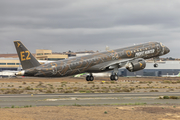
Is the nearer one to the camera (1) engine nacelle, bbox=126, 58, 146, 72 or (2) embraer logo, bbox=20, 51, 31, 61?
(2) embraer logo, bbox=20, 51, 31, 61

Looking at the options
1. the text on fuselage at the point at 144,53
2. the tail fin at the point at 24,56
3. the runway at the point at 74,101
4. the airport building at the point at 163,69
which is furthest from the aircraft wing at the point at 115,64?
the airport building at the point at 163,69

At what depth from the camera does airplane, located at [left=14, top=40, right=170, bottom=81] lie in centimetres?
4672

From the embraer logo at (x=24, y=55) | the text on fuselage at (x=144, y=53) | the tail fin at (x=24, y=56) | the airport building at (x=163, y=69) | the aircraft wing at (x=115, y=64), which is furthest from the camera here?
the airport building at (x=163, y=69)

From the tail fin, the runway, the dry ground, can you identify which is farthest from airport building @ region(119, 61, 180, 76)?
the dry ground

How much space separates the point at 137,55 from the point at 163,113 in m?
40.4

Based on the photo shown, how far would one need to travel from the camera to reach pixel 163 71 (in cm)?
16238

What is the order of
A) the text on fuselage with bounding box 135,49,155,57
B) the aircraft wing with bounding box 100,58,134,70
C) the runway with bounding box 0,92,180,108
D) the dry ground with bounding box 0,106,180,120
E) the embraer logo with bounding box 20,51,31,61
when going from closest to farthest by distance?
1. the dry ground with bounding box 0,106,180,120
2. the runway with bounding box 0,92,180,108
3. the embraer logo with bounding box 20,51,31,61
4. the aircraft wing with bounding box 100,58,134,70
5. the text on fuselage with bounding box 135,49,155,57

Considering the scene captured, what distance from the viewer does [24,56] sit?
46125 millimetres

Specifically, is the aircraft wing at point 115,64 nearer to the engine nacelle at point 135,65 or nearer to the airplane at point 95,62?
the airplane at point 95,62

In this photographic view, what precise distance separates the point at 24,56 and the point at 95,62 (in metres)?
15.0

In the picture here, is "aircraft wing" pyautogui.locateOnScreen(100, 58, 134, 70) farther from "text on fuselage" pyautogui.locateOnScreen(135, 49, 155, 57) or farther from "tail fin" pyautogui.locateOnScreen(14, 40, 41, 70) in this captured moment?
"tail fin" pyautogui.locateOnScreen(14, 40, 41, 70)

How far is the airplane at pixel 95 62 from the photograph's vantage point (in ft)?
153

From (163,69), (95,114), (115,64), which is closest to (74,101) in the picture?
(95,114)

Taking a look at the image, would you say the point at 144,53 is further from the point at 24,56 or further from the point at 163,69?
the point at 163,69
